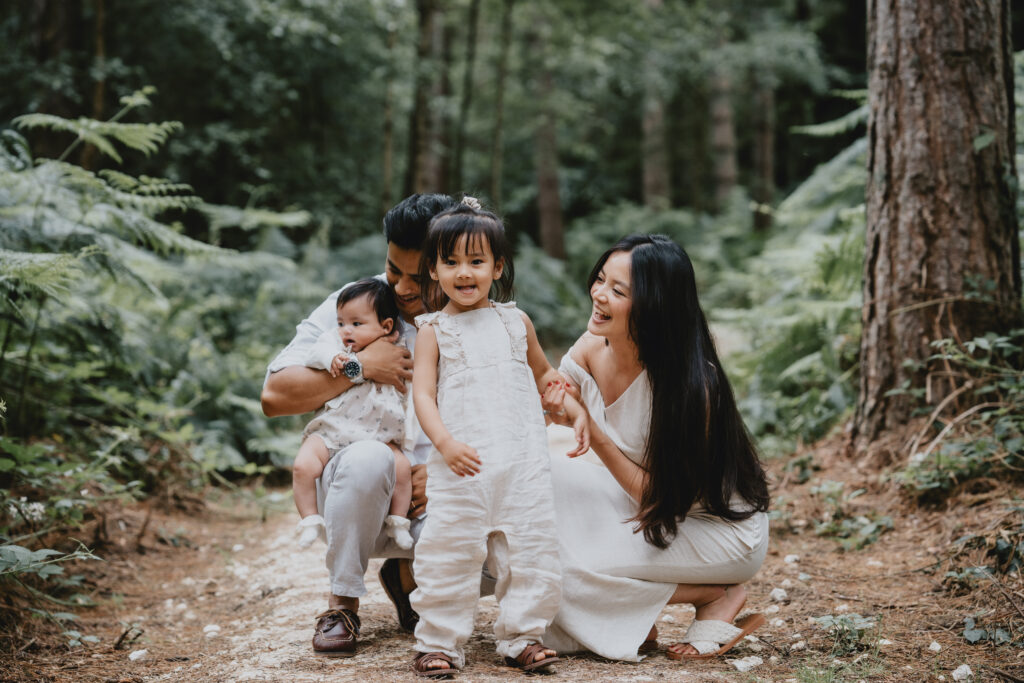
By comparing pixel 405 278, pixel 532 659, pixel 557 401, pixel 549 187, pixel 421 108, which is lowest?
pixel 532 659

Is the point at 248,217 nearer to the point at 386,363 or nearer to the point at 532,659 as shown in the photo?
the point at 386,363

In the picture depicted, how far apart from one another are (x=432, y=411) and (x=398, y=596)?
Result: 0.95 meters

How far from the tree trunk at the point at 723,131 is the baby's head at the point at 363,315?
45.2 ft

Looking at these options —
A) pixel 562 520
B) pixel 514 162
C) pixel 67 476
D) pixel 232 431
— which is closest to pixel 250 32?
pixel 232 431

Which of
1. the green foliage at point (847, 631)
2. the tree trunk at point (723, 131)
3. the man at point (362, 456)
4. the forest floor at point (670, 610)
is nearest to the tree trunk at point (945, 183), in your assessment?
the forest floor at point (670, 610)

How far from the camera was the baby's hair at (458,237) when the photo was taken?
8.27 feet

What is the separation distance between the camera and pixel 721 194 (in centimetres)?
1758

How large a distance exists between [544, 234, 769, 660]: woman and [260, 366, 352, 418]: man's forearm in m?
0.82

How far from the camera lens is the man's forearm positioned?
2.87 meters

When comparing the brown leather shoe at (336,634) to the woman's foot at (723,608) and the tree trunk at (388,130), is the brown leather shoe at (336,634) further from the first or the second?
the tree trunk at (388,130)

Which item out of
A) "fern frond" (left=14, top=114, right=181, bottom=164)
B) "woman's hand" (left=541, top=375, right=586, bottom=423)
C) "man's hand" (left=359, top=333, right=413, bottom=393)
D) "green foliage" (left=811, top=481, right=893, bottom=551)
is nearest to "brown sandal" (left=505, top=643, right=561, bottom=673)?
"woman's hand" (left=541, top=375, right=586, bottom=423)

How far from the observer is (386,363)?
2.88 m

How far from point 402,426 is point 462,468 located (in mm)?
666

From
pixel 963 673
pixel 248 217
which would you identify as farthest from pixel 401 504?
pixel 248 217
